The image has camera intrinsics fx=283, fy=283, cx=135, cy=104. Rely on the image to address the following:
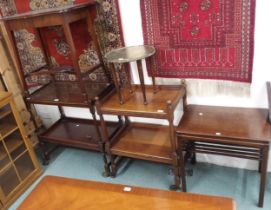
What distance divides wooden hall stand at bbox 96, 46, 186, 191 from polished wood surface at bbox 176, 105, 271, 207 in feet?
0.43

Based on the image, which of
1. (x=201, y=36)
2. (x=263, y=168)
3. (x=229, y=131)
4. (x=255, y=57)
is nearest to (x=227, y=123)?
(x=229, y=131)

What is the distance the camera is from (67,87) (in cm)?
261

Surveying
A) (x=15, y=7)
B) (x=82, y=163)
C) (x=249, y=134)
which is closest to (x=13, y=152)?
(x=82, y=163)

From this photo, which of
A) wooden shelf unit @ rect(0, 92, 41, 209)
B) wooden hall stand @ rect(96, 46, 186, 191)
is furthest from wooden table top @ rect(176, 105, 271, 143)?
wooden shelf unit @ rect(0, 92, 41, 209)

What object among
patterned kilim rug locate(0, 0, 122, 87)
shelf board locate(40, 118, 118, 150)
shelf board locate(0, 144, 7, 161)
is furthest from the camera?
shelf board locate(40, 118, 118, 150)

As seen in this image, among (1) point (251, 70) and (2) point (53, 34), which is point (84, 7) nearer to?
(2) point (53, 34)

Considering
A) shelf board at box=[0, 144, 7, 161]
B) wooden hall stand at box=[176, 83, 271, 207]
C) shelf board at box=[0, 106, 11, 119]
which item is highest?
shelf board at box=[0, 106, 11, 119]

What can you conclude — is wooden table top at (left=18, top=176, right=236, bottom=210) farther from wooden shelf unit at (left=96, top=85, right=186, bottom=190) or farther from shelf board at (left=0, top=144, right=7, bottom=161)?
shelf board at (left=0, top=144, right=7, bottom=161)

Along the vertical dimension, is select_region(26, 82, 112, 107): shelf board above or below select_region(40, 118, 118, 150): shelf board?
above

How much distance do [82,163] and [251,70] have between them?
172 cm

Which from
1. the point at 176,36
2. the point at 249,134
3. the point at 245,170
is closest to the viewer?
the point at 249,134

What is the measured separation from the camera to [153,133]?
97.3 inches

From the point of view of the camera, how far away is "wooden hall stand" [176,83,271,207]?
69.5 inches

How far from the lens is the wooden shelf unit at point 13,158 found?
2318mm
